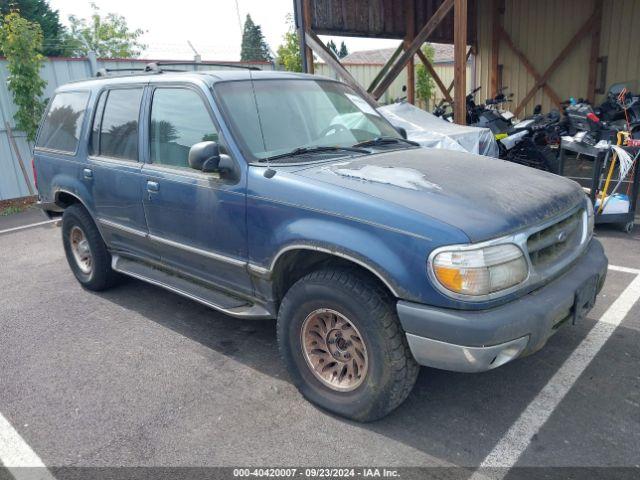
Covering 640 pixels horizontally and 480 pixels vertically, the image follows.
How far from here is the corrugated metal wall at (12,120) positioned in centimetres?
995

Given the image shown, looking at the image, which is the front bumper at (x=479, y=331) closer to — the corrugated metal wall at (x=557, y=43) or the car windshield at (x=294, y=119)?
the car windshield at (x=294, y=119)

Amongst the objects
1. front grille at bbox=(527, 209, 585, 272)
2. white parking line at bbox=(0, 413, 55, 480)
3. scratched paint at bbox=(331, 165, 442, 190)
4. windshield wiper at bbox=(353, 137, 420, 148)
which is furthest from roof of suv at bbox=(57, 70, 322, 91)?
white parking line at bbox=(0, 413, 55, 480)

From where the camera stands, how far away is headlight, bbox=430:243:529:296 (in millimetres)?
2479

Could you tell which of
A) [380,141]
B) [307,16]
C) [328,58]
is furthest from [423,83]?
[380,141]

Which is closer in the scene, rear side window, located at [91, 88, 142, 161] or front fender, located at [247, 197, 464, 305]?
front fender, located at [247, 197, 464, 305]

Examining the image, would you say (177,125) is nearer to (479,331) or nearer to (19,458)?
(19,458)

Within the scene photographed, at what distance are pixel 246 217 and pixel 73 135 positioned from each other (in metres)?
2.57

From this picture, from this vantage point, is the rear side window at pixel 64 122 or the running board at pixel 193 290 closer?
the running board at pixel 193 290

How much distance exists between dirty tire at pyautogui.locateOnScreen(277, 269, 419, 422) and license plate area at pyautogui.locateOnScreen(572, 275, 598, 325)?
0.95 m

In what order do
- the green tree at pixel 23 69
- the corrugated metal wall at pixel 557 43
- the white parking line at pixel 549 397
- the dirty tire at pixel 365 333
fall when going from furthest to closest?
the corrugated metal wall at pixel 557 43
the green tree at pixel 23 69
the dirty tire at pixel 365 333
the white parking line at pixel 549 397

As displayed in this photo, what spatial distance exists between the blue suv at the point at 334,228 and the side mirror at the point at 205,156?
1 centimetres

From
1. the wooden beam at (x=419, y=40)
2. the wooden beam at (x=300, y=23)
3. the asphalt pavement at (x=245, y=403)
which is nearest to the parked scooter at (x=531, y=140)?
the wooden beam at (x=419, y=40)

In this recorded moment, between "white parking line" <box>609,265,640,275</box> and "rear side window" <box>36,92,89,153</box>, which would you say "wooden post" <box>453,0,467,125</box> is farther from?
"rear side window" <box>36,92,89,153</box>

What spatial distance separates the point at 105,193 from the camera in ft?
14.5
